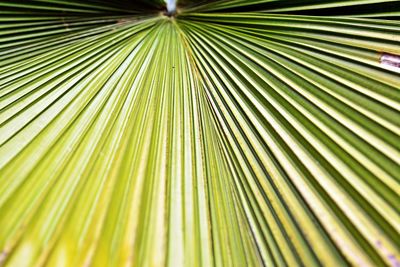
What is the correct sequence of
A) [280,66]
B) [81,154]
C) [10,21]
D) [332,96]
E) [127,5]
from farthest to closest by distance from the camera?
1. [127,5]
2. [10,21]
3. [280,66]
4. [332,96]
5. [81,154]

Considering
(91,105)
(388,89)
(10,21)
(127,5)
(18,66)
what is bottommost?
(388,89)

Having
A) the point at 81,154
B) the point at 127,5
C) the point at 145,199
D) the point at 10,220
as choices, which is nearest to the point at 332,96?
the point at 145,199

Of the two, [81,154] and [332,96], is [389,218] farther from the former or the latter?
[81,154]

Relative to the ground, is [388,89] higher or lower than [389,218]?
higher

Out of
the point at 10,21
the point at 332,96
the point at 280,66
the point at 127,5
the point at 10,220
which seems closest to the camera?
the point at 10,220

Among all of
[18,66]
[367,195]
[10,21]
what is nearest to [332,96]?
[367,195]

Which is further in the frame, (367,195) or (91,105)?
(91,105)

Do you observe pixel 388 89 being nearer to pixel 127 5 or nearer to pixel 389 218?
pixel 389 218
